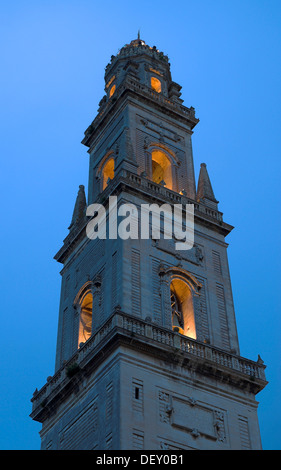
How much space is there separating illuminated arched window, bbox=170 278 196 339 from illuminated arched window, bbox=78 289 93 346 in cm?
503

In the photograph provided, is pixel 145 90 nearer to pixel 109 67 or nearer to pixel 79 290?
pixel 109 67

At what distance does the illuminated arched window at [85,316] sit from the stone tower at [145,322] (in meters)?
0.08

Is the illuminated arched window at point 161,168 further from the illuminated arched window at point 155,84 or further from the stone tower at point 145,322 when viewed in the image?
the illuminated arched window at point 155,84

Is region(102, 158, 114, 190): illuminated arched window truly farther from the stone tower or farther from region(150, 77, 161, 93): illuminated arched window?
region(150, 77, 161, 93): illuminated arched window

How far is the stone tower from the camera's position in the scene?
40.8 m

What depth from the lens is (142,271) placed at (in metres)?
46.2

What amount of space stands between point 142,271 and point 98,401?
8081 mm

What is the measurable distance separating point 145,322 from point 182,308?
5964 millimetres

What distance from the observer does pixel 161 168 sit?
5806 cm

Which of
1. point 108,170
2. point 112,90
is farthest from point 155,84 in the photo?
point 108,170

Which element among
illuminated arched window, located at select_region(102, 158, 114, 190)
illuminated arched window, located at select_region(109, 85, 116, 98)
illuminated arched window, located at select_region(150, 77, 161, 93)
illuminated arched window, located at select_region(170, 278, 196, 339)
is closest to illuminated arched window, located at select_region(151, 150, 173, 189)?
illuminated arched window, located at select_region(102, 158, 114, 190)

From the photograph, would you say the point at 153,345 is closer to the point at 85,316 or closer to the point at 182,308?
the point at 182,308

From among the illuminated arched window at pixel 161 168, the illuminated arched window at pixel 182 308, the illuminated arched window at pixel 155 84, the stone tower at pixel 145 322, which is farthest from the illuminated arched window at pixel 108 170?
the illuminated arched window at pixel 182 308
